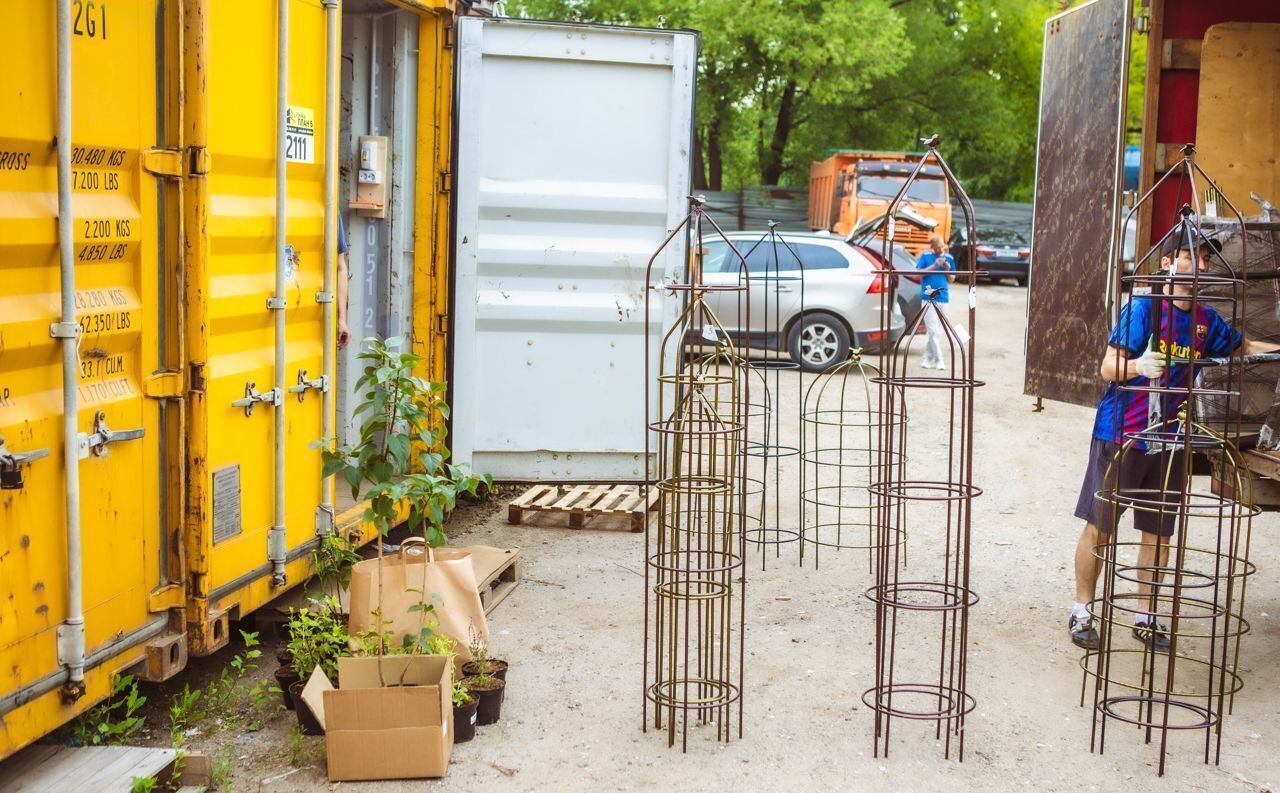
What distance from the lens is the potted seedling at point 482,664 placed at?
16.2 ft

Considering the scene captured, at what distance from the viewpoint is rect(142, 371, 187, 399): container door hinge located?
169 inches

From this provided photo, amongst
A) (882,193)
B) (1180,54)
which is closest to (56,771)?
(1180,54)

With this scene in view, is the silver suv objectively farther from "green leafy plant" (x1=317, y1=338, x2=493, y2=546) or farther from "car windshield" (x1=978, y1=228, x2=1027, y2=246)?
"car windshield" (x1=978, y1=228, x2=1027, y2=246)

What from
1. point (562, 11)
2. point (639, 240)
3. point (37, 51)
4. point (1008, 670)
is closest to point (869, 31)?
point (562, 11)

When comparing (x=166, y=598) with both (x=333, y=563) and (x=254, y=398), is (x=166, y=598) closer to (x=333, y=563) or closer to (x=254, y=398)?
(x=254, y=398)

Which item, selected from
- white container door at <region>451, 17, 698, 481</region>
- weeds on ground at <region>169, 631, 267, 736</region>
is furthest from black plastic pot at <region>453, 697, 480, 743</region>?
white container door at <region>451, 17, 698, 481</region>

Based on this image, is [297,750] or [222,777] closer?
[222,777]

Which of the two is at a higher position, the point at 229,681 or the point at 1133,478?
the point at 1133,478

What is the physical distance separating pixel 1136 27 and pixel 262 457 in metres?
4.90

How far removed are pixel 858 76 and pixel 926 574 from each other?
82.8 feet

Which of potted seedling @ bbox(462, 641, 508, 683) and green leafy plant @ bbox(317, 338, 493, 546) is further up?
green leafy plant @ bbox(317, 338, 493, 546)

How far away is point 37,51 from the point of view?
11.9 ft

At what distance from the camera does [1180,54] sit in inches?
263

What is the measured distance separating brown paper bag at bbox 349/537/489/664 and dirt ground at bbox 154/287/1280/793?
0.39 m
